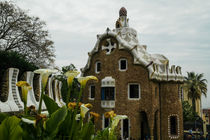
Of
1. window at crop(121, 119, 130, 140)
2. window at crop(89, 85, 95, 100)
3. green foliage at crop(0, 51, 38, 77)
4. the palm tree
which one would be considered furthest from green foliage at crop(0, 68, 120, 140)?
the palm tree

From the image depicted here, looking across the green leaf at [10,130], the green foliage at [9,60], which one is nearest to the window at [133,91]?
the green foliage at [9,60]

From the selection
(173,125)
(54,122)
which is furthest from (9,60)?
(173,125)

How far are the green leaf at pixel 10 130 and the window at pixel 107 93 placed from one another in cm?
1522

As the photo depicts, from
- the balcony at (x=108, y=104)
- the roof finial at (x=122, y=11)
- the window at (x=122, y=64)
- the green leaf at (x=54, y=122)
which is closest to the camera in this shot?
the green leaf at (x=54, y=122)

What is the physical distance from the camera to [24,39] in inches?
615

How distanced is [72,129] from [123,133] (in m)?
15.1

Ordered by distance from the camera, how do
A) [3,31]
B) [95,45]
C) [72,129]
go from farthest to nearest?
[95,45] → [3,31] → [72,129]

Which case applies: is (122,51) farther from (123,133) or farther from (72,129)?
(72,129)

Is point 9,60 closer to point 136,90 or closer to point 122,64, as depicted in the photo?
point 122,64

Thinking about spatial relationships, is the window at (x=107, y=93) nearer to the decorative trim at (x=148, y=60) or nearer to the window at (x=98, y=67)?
the window at (x=98, y=67)

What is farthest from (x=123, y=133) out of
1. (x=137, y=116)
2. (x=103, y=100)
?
(x=103, y=100)

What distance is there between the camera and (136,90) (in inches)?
639

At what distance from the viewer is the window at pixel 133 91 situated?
16.1 meters

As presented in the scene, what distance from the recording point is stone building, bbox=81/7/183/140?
51.3ft
